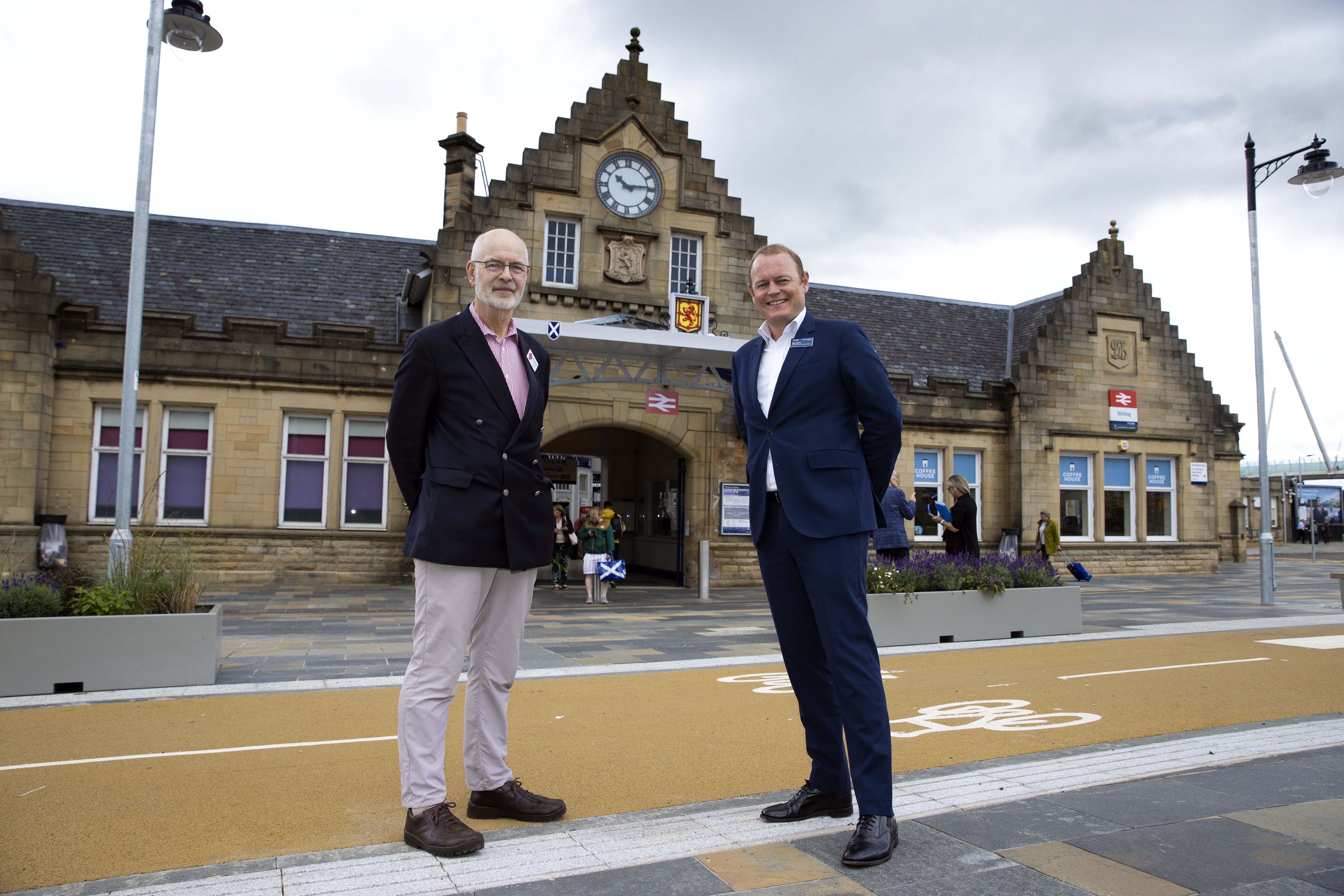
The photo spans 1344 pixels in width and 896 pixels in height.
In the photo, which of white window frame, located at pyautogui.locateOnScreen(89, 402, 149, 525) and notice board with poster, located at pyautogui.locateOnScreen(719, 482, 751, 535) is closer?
white window frame, located at pyautogui.locateOnScreen(89, 402, 149, 525)

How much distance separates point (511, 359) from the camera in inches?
155

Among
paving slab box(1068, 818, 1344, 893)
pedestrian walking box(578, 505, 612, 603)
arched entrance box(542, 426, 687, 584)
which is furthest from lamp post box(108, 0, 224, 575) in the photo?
paving slab box(1068, 818, 1344, 893)

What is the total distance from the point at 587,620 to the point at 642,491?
429 inches

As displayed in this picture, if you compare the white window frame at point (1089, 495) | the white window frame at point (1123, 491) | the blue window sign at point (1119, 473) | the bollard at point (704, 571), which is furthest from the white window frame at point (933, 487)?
the bollard at point (704, 571)

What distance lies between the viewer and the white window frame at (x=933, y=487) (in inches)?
868

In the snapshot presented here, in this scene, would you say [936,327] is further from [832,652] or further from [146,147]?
[832,652]

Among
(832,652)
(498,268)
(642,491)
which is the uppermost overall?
(498,268)

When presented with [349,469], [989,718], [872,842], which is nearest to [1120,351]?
[349,469]

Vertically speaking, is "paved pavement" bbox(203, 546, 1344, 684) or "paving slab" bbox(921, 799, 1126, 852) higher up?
"paving slab" bbox(921, 799, 1126, 852)

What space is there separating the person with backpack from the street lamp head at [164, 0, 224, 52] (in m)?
9.51

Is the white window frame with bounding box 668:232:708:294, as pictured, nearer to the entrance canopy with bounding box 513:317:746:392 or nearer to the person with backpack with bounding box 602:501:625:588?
the entrance canopy with bounding box 513:317:746:392

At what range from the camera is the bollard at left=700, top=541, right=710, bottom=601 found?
16.2 m

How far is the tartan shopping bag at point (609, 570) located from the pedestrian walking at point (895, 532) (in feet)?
18.1

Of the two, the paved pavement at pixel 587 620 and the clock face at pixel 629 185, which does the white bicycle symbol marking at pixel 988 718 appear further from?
the clock face at pixel 629 185
